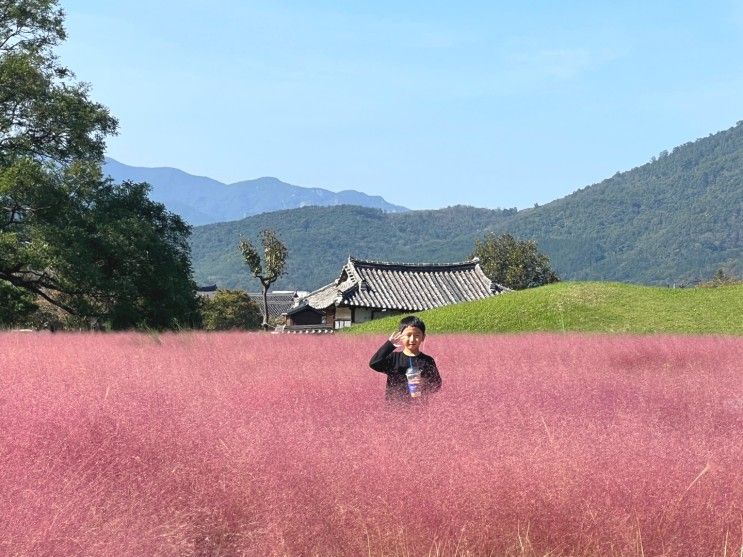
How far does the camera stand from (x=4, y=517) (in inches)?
104

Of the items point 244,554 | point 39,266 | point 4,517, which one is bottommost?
point 244,554

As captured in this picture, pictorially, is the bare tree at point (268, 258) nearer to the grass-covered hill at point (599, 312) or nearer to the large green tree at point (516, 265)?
the grass-covered hill at point (599, 312)

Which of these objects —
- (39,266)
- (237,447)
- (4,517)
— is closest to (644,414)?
Answer: (237,447)

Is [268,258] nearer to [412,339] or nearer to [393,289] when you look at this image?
[393,289]

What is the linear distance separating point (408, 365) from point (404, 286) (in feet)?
110

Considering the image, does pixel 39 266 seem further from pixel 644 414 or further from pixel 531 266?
pixel 531 266

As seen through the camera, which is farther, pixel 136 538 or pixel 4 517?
pixel 136 538

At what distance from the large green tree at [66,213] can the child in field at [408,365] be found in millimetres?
15386

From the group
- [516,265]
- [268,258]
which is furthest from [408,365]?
[516,265]

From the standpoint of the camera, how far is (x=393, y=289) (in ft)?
128

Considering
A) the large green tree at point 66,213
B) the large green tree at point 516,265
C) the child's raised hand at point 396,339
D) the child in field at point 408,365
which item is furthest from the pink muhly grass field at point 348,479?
the large green tree at point 516,265

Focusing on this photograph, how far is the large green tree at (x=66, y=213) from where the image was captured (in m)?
20.0

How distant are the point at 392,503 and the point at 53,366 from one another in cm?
447

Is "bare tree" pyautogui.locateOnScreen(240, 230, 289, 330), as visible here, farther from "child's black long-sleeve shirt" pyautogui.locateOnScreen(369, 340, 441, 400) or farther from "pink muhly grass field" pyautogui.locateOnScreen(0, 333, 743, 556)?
"pink muhly grass field" pyautogui.locateOnScreen(0, 333, 743, 556)
